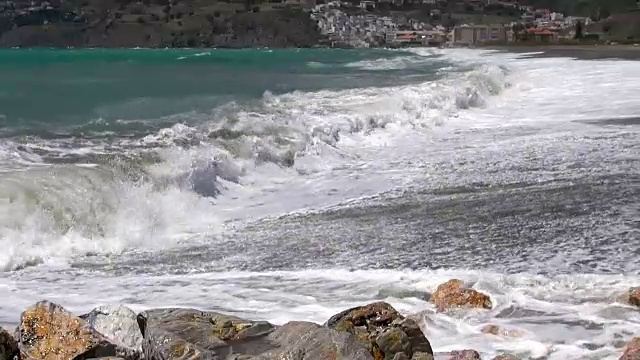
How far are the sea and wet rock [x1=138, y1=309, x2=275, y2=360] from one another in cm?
172

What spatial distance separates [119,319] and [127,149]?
544 inches

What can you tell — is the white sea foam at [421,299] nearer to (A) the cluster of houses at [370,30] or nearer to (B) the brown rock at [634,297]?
(B) the brown rock at [634,297]

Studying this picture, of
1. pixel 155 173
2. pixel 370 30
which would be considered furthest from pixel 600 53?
pixel 370 30

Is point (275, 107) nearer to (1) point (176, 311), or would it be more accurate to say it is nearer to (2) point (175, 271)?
(2) point (175, 271)

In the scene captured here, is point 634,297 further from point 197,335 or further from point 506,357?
point 197,335

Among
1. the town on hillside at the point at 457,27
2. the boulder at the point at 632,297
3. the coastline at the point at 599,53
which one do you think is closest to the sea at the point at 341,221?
the boulder at the point at 632,297

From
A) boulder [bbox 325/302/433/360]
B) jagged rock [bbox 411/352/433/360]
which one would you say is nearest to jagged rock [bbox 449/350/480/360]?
boulder [bbox 325/302/433/360]

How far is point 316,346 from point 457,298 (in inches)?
121

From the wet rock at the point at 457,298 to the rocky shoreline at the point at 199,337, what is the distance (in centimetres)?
161

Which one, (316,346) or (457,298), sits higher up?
(316,346)

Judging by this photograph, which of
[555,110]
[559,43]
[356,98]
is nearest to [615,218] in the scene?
[555,110]

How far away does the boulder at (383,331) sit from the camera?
230 inches

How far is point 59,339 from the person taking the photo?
235 inches

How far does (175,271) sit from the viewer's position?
32.9ft
